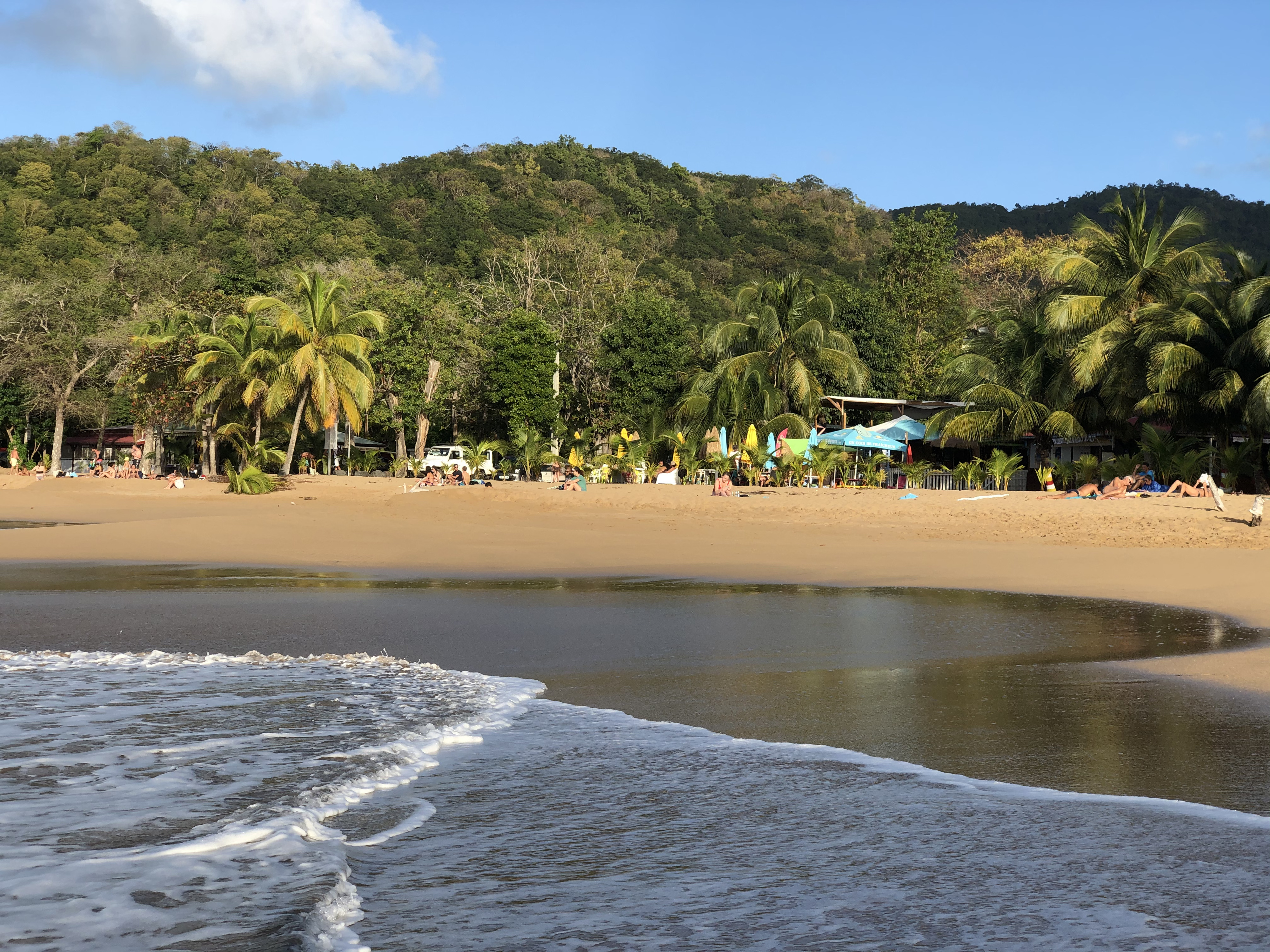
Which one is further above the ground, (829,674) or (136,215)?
Answer: (136,215)

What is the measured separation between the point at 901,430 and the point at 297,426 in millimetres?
18148

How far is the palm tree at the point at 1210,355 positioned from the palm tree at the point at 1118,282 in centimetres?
139

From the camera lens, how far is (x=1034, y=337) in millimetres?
29344

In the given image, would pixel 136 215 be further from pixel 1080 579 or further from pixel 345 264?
pixel 1080 579

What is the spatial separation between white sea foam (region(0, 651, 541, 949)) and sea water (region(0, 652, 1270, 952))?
14 millimetres

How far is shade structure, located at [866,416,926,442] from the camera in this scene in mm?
30391

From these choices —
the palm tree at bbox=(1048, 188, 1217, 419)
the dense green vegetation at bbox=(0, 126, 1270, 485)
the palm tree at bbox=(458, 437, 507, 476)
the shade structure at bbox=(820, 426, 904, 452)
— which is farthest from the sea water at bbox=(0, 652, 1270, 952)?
the palm tree at bbox=(458, 437, 507, 476)

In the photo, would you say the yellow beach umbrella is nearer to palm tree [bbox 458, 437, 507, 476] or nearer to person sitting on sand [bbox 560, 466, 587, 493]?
person sitting on sand [bbox 560, 466, 587, 493]

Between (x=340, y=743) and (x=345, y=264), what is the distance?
4425cm

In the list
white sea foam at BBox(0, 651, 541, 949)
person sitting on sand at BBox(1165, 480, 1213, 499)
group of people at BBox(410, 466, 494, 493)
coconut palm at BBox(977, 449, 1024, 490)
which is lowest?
white sea foam at BBox(0, 651, 541, 949)

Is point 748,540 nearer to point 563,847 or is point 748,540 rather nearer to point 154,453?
point 563,847

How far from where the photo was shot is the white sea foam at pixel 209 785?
127 inches

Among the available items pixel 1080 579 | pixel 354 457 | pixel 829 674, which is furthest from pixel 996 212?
pixel 829 674

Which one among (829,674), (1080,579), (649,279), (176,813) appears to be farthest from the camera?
(649,279)
